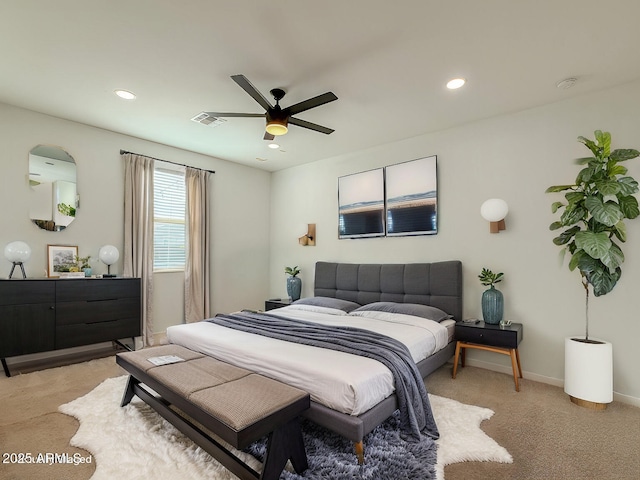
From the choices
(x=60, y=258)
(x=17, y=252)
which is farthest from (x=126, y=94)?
(x=60, y=258)

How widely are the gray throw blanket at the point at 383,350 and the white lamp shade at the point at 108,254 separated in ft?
6.49

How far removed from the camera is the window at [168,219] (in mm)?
4781

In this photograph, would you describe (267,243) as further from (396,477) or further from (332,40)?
(396,477)

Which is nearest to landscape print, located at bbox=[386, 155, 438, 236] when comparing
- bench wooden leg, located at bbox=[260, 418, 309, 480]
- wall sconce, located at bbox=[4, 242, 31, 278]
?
bench wooden leg, located at bbox=[260, 418, 309, 480]

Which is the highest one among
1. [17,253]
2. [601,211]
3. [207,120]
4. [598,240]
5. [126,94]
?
[126,94]

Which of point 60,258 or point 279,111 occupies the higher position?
point 279,111

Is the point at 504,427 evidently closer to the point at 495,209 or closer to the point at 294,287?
the point at 495,209

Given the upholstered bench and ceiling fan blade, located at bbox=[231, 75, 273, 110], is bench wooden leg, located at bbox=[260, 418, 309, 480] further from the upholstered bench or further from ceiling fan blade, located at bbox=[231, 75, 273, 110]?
ceiling fan blade, located at bbox=[231, 75, 273, 110]

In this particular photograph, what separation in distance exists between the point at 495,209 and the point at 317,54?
2395mm

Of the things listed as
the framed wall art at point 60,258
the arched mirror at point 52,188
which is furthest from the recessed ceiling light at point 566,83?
the framed wall art at point 60,258

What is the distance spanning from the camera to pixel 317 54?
101 inches

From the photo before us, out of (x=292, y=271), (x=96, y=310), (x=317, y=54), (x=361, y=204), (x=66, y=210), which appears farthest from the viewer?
(x=292, y=271)

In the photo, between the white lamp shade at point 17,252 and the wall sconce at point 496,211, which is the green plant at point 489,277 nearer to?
the wall sconce at point 496,211

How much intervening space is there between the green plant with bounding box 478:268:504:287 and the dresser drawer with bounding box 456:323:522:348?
0.46 meters
